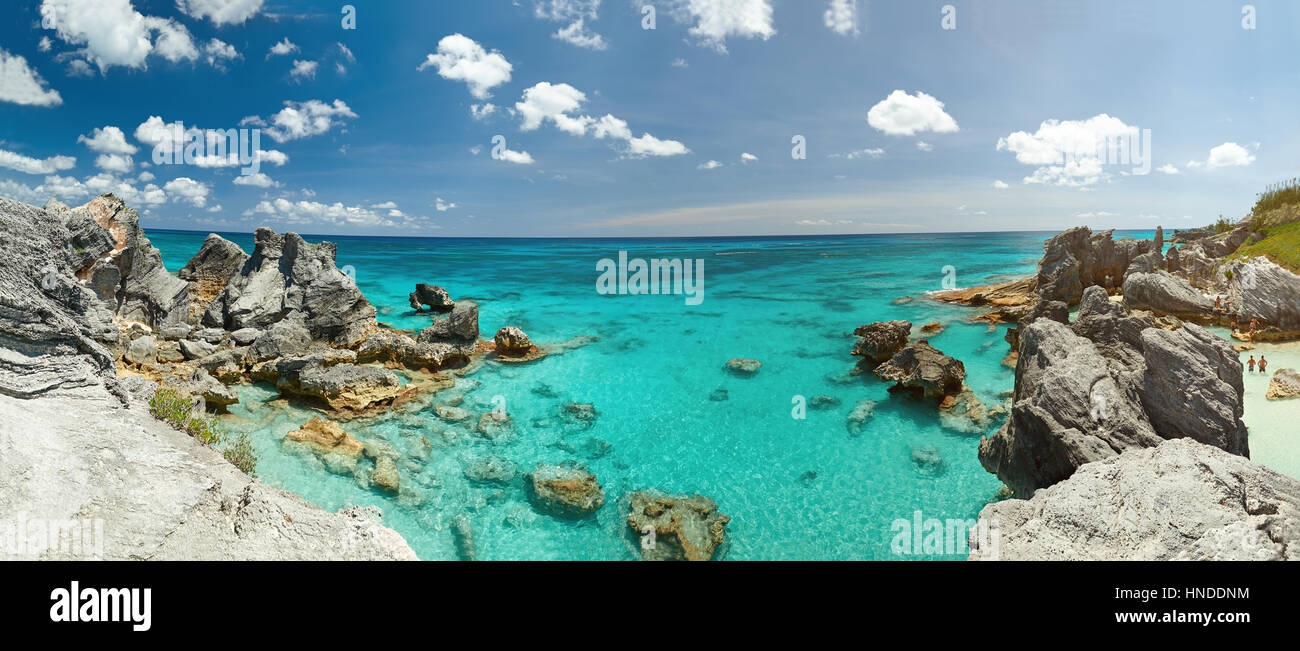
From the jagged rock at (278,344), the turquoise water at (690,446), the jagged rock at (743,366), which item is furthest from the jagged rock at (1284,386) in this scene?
the jagged rock at (278,344)

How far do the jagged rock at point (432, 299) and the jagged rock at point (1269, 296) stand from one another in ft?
173

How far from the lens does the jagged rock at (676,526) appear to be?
13.2 m

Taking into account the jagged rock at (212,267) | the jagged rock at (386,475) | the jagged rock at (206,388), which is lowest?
the jagged rock at (386,475)

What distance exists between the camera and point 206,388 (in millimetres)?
17609

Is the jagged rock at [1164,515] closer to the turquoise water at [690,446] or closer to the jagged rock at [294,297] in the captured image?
the turquoise water at [690,446]

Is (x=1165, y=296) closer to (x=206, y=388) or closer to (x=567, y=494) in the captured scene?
(x=567, y=494)

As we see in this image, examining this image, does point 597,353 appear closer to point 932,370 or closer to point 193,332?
point 932,370

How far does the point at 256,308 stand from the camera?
90.9 feet

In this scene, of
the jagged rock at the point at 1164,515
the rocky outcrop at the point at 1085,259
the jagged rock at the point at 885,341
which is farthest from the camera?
the rocky outcrop at the point at 1085,259

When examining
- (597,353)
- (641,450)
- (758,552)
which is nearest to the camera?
(758,552)

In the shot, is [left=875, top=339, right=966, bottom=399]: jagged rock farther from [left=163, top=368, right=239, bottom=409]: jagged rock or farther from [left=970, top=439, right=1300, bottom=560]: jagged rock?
[left=163, top=368, right=239, bottom=409]: jagged rock
